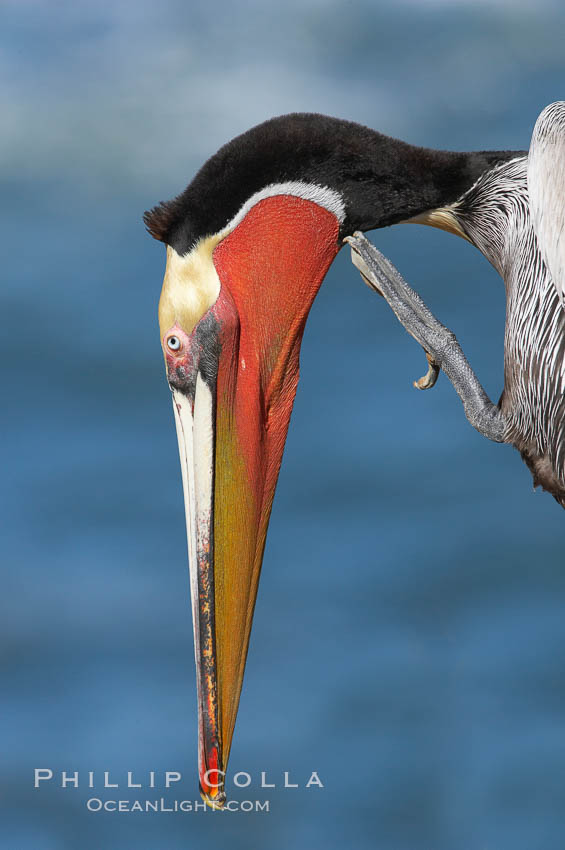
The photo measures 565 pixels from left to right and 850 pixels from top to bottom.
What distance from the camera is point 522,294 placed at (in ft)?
10.2

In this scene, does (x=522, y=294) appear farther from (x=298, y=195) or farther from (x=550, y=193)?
(x=298, y=195)

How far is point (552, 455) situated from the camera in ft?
10.6

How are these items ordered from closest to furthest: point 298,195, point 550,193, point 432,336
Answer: point 550,193, point 298,195, point 432,336

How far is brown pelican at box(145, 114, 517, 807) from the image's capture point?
10.1 feet

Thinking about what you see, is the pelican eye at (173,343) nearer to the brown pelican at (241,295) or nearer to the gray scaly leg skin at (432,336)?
the brown pelican at (241,295)

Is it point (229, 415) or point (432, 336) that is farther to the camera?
point (432, 336)

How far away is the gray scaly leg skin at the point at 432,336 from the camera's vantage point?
3305 millimetres

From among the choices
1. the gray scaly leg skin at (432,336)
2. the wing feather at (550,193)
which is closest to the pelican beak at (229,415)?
the gray scaly leg skin at (432,336)

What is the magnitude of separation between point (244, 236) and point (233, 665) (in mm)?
1108

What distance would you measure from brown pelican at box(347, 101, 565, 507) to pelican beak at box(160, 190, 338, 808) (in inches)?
8.6

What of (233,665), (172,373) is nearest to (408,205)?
(172,373)

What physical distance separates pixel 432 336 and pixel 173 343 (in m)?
0.71

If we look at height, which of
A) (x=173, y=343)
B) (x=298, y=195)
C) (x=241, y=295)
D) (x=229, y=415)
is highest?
(x=298, y=195)

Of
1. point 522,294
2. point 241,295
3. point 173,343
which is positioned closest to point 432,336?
point 522,294
